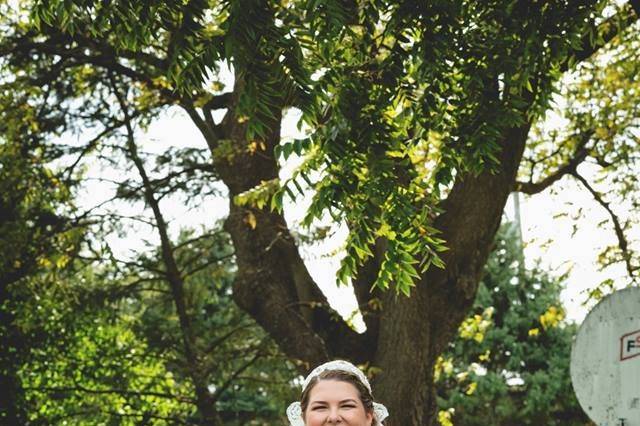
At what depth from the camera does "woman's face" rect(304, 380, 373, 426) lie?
4121mm

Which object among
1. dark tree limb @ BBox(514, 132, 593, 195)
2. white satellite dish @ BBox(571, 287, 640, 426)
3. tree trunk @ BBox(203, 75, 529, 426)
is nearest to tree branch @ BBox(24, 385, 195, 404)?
tree trunk @ BBox(203, 75, 529, 426)

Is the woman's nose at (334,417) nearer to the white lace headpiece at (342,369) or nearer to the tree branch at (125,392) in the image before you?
the white lace headpiece at (342,369)

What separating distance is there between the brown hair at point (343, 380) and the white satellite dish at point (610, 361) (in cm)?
192

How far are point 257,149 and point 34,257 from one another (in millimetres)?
3683

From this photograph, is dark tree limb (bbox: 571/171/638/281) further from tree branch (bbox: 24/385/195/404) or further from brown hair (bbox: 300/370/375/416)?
brown hair (bbox: 300/370/375/416)

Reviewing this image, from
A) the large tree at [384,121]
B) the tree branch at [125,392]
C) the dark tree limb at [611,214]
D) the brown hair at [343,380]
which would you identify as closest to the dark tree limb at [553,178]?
the dark tree limb at [611,214]

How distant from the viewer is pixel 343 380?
434cm

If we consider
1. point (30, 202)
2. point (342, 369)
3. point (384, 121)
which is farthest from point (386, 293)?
point (30, 202)

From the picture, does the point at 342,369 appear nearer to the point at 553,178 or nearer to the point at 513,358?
the point at 553,178

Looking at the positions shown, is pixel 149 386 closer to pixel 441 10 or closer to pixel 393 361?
pixel 393 361

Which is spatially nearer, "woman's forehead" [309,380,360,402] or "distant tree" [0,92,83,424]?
"woman's forehead" [309,380,360,402]

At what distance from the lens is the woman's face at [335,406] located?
4121mm

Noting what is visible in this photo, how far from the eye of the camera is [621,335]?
5922 millimetres

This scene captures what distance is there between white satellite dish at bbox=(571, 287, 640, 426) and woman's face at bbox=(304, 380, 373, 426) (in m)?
1.97
